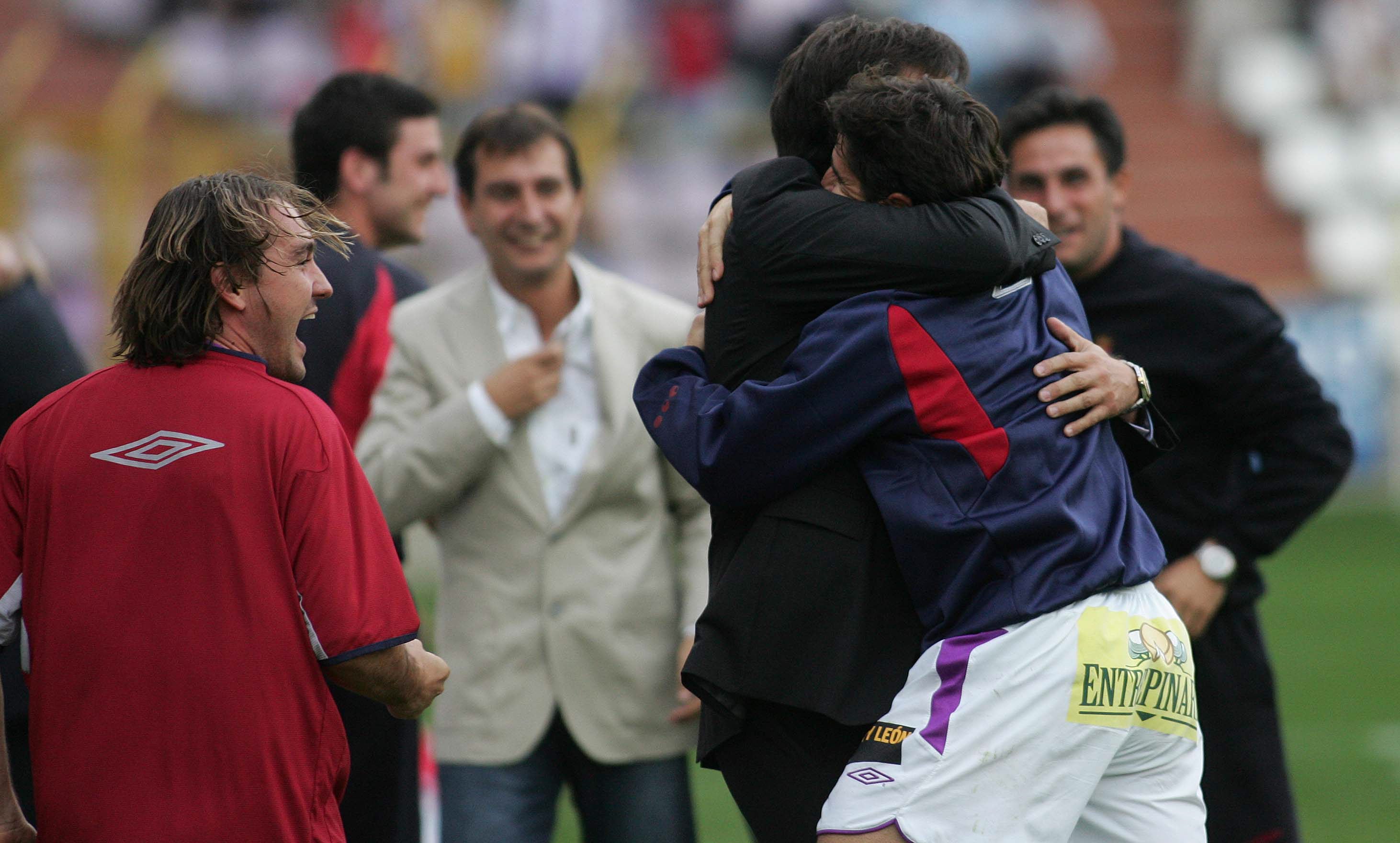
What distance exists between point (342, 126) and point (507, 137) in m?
0.48

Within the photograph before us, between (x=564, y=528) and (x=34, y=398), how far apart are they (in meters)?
1.24

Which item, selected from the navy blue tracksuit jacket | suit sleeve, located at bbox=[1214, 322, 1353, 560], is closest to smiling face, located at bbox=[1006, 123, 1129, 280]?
suit sleeve, located at bbox=[1214, 322, 1353, 560]

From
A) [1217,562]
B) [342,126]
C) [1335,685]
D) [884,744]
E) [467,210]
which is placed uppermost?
[342,126]

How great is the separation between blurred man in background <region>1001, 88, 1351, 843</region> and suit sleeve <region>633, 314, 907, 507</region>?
1419mm

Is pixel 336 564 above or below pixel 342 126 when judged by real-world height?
below

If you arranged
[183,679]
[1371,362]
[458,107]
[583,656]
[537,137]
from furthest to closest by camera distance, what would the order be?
[458,107] < [1371,362] < [537,137] < [583,656] < [183,679]

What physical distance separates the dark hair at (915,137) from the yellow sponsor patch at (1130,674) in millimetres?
713

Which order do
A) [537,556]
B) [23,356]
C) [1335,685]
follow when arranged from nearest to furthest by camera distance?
[23,356] < [537,556] < [1335,685]

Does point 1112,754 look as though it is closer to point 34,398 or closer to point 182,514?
point 182,514

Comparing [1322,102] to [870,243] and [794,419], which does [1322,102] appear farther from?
[794,419]

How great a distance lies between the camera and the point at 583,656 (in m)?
3.74

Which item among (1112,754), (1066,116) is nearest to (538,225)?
(1066,116)

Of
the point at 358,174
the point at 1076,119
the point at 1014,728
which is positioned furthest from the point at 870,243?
the point at 358,174

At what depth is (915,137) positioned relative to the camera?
2.41 metres
